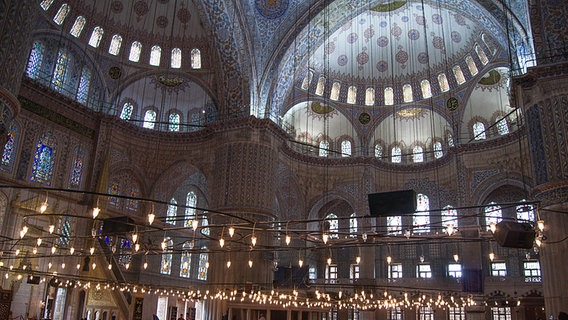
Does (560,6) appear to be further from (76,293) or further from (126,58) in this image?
(76,293)

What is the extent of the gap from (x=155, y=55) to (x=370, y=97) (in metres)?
11.5

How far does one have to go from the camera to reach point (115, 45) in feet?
74.1

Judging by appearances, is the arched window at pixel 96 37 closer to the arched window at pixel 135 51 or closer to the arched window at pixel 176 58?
the arched window at pixel 135 51

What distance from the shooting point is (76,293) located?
19516mm

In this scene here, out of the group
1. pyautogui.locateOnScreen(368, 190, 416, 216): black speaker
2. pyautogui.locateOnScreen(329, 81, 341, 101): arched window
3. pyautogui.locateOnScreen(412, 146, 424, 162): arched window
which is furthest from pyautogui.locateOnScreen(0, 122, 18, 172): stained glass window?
pyautogui.locateOnScreen(412, 146, 424, 162): arched window

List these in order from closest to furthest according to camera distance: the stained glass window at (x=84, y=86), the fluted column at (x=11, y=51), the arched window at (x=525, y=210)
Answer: the fluted column at (x=11, y=51), the arched window at (x=525, y=210), the stained glass window at (x=84, y=86)

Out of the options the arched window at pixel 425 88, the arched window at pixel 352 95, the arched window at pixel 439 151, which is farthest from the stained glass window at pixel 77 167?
the arched window at pixel 439 151

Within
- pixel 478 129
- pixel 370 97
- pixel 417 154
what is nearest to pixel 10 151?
pixel 370 97

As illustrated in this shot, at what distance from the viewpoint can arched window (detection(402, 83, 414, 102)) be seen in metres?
26.8

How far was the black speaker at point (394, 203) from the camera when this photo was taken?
11.0 metres

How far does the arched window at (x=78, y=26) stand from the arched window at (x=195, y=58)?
4961 millimetres

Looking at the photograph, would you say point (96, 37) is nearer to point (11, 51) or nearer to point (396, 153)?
point (11, 51)

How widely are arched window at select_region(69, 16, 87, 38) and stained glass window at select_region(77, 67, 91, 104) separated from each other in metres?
1.48

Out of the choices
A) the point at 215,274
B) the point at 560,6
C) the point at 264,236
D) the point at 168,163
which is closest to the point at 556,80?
the point at 560,6
